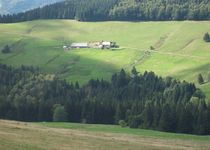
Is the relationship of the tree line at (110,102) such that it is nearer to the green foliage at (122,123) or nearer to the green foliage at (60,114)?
the green foliage at (60,114)

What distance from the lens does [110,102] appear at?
146 metres

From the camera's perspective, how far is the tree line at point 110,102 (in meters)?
125

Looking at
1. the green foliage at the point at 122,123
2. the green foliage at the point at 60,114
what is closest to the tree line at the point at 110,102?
the green foliage at the point at 60,114

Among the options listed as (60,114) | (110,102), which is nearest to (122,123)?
(60,114)

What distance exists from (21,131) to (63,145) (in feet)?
28.4

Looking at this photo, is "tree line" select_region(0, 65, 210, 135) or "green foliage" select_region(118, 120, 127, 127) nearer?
"tree line" select_region(0, 65, 210, 135)

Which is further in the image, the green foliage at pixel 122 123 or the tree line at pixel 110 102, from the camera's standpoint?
the green foliage at pixel 122 123

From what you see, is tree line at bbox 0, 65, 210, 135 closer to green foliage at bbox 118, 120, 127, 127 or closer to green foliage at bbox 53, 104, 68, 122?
green foliage at bbox 53, 104, 68, 122

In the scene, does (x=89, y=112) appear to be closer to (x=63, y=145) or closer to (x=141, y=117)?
(x=141, y=117)

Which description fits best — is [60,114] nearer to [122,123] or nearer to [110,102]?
[110,102]

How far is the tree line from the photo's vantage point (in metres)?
125

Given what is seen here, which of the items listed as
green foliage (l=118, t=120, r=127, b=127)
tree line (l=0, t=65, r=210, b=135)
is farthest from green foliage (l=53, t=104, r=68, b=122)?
green foliage (l=118, t=120, r=127, b=127)

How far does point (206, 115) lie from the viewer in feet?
→ 412

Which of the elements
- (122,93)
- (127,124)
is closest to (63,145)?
(127,124)
